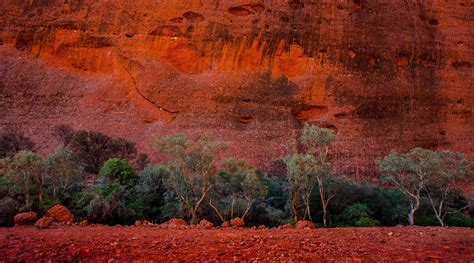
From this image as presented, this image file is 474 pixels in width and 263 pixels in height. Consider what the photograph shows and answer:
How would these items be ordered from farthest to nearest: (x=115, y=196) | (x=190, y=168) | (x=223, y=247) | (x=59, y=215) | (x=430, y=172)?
(x=430, y=172), (x=190, y=168), (x=115, y=196), (x=59, y=215), (x=223, y=247)

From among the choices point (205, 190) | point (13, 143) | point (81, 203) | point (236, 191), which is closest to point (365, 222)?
point (236, 191)

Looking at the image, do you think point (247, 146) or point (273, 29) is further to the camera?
point (273, 29)

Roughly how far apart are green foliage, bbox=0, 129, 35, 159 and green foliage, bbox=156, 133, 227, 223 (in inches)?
343

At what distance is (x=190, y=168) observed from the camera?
45.6 feet

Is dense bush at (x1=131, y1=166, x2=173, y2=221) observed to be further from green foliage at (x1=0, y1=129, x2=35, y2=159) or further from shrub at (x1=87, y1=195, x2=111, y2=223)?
green foliage at (x1=0, y1=129, x2=35, y2=159)

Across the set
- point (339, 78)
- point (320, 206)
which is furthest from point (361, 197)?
point (339, 78)

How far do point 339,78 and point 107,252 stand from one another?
67.2 ft

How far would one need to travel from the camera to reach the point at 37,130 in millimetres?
21562

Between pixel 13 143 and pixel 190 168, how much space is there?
10.1m

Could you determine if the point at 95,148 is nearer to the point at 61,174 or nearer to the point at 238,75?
the point at 61,174

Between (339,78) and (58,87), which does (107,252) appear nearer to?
(58,87)

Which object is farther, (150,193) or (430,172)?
(430,172)

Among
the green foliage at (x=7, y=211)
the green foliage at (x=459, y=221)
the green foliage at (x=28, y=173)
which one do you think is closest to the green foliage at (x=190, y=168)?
the green foliage at (x=28, y=173)

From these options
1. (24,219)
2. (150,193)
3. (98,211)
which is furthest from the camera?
(150,193)
